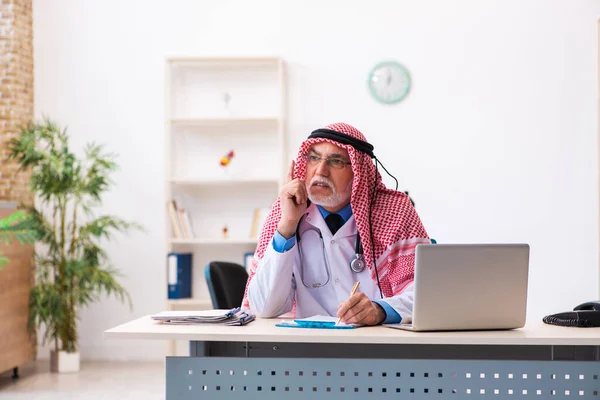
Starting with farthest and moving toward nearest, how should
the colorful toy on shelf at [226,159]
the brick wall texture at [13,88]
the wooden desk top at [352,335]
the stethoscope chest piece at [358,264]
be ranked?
the colorful toy on shelf at [226,159] < the brick wall texture at [13,88] < the stethoscope chest piece at [358,264] < the wooden desk top at [352,335]

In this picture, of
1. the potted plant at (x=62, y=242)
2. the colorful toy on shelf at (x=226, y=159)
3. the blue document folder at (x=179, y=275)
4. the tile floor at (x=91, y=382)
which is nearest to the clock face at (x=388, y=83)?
the colorful toy on shelf at (x=226, y=159)

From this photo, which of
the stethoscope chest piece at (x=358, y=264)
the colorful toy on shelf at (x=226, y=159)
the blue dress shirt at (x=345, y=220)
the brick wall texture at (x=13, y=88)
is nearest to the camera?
the blue dress shirt at (x=345, y=220)

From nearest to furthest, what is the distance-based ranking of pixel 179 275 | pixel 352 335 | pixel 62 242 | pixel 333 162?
pixel 352 335 → pixel 333 162 → pixel 62 242 → pixel 179 275

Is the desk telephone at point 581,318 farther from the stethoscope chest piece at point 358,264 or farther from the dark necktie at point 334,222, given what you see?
the dark necktie at point 334,222

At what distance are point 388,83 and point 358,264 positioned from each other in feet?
10.8

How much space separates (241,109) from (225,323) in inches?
156

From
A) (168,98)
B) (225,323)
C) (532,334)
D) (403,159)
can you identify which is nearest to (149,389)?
(168,98)

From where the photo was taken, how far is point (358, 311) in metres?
2.42

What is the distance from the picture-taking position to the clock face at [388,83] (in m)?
6.06

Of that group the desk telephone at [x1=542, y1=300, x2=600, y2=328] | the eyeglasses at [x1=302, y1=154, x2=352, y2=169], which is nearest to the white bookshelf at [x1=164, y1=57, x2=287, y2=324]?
the eyeglasses at [x1=302, y1=154, x2=352, y2=169]

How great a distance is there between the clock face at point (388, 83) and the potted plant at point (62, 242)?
2.04 m

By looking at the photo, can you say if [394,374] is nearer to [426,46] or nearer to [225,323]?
[225,323]

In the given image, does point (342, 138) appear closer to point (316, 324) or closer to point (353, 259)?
point (353, 259)

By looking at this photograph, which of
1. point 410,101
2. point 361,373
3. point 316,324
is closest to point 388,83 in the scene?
point 410,101
